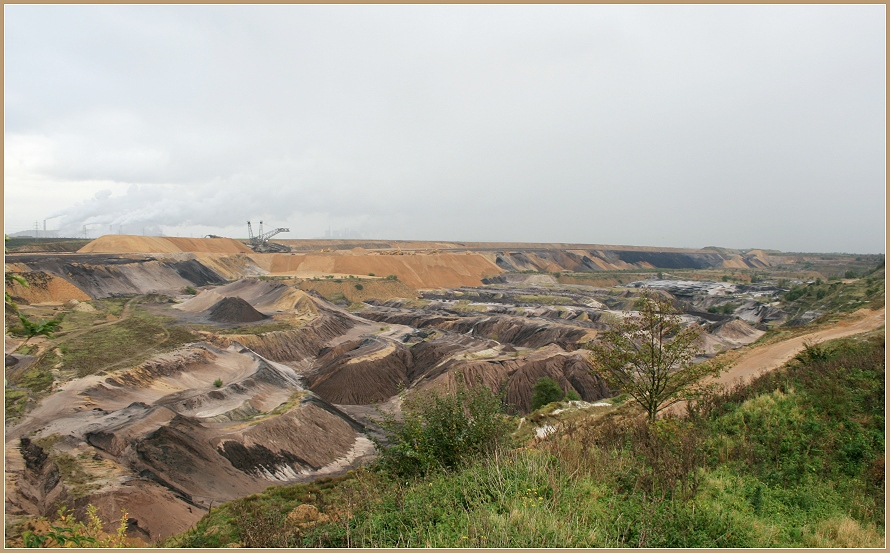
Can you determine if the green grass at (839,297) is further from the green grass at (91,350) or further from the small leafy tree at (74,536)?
the green grass at (91,350)

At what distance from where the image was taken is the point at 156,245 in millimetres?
89812

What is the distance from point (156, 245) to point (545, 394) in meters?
88.5

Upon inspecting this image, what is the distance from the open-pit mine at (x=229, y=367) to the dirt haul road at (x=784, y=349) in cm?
380

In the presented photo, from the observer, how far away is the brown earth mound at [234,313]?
43.6 meters

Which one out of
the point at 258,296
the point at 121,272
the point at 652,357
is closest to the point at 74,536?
the point at 652,357

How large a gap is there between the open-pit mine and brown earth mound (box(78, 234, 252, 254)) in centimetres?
1628

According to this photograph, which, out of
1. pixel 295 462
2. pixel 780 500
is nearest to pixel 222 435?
→ pixel 295 462

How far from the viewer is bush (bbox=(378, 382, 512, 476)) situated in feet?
29.5

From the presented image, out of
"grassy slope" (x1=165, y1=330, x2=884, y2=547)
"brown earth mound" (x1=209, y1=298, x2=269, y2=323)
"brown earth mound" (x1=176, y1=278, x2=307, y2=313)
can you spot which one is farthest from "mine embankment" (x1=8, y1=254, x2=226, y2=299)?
"grassy slope" (x1=165, y1=330, x2=884, y2=547)

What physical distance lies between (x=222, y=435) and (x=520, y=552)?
17450 millimetres

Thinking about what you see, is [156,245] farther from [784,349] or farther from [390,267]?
[784,349]

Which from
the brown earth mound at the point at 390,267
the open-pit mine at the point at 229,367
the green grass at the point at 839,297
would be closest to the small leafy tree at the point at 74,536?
the open-pit mine at the point at 229,367

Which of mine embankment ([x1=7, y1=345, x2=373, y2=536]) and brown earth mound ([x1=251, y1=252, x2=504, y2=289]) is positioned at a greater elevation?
brown earth mound ([x1=251, y1=252, x2=504, y2=289])

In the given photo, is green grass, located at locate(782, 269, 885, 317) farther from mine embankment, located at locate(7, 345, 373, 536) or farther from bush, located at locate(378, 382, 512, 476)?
mine embankment, located at locate(7, 345, 373, 536)
